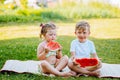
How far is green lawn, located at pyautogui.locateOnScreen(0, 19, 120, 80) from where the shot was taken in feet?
22.6

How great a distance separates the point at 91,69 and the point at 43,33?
3.31 ft

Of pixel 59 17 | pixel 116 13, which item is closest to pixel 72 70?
pixel 59 17

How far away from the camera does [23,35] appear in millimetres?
10250

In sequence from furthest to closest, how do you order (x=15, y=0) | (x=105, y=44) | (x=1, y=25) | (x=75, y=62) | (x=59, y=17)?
(x=15, y=0)
(x=59, y=17)
(x=1, y=25)
(x=105, y=44)
(x=75, y=62)

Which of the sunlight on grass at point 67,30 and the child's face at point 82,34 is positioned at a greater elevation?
the child's face at point 82,34

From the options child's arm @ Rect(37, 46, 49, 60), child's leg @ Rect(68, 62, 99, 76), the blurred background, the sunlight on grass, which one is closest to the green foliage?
child's leg @ Rect(68, 62, 99, 76)

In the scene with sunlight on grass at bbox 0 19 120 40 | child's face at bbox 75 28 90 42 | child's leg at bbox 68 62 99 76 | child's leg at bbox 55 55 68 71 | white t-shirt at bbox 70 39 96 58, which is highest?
child's face at bbox 75 28 90 42

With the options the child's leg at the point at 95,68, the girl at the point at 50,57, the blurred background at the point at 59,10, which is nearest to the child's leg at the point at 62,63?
the girl at the point at 50,57

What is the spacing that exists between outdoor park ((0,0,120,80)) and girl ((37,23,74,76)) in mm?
173

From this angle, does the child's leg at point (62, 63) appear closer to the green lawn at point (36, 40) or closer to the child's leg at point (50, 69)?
the child's leg at point (50, 69)

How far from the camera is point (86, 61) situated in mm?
5602

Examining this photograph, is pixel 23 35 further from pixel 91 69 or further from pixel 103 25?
pixel 91 69

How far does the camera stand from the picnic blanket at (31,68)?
568cm

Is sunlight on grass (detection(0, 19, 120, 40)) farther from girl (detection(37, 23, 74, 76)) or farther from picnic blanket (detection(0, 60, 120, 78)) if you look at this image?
girl (detection(37, 23, 74, 76))
